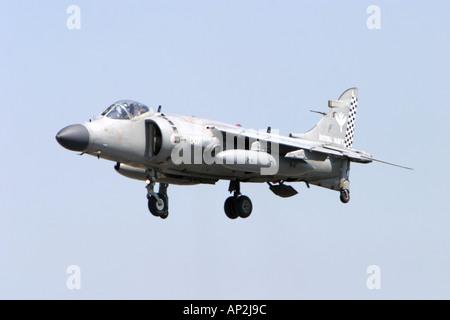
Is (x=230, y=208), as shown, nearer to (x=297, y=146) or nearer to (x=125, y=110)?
(x=297, y=146)

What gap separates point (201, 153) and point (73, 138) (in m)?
3.04

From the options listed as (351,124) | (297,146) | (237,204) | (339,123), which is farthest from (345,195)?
(237,204)

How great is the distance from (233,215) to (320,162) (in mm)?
2616

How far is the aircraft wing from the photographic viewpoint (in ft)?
72.1

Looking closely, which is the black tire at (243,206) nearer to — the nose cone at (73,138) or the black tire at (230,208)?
the black tire at (230,208)

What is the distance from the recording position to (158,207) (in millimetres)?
21109

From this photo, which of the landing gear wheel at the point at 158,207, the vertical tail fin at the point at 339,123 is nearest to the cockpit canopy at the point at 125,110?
the landing gear wheel at the point at 158,207

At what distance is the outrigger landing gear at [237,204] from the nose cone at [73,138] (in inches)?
187

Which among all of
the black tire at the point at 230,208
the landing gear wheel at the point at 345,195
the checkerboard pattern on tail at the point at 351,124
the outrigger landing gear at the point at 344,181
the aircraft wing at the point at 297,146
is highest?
the checkerboard pattern on tail at the point at 351,124

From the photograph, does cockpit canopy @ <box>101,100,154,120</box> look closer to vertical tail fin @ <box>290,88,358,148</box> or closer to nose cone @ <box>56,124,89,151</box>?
nose cone @ <box>56,124,89,151</box>

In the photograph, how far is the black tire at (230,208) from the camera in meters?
23.2

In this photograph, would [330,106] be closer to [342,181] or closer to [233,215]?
[342,181]

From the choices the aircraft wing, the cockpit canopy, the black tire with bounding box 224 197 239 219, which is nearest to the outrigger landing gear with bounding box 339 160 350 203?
the aircraft wing

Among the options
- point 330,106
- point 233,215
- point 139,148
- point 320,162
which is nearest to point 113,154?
point 139,148
